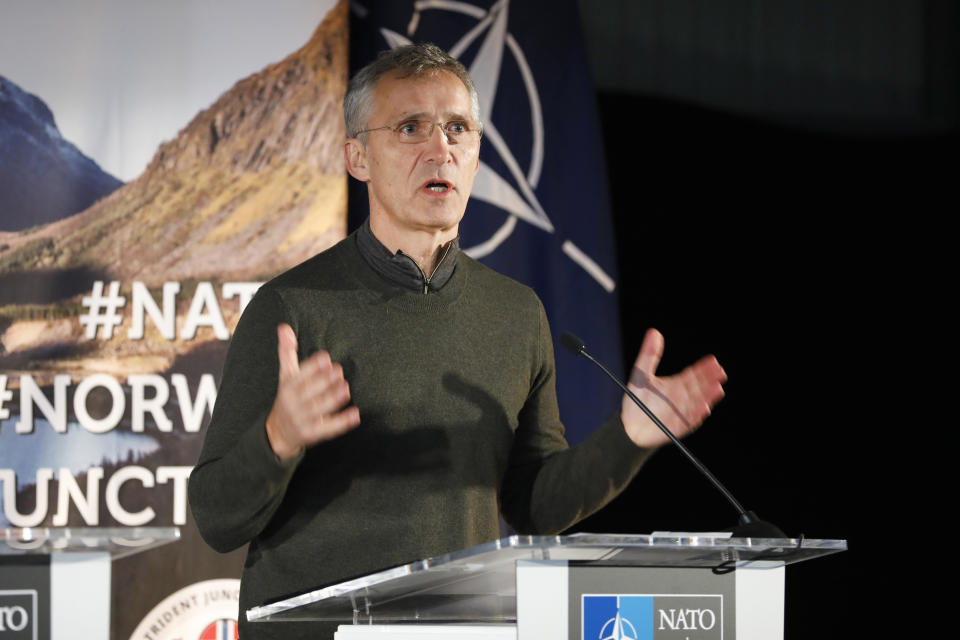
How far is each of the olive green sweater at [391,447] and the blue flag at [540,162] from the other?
1.44 meters

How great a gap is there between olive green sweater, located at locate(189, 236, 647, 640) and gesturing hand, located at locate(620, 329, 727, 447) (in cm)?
4

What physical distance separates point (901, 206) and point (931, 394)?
788mm

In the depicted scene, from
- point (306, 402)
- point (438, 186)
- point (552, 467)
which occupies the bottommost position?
point (552, 467)

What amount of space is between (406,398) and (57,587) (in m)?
0.72

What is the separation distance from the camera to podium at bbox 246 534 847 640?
4.25 ft

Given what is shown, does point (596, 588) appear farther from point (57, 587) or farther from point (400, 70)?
point (400, 70)

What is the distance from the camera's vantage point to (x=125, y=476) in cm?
317

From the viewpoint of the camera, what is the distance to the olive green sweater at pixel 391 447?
5.96ft

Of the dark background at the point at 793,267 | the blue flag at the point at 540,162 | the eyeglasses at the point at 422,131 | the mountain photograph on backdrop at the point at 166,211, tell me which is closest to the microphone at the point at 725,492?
the eyeglasses at the point at 422,131

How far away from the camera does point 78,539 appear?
1308mm

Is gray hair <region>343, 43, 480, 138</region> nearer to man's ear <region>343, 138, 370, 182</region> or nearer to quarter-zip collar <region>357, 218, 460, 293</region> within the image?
man's ear <region>343, 138, 370, 182</region>

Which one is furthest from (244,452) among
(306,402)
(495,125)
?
(495,125)

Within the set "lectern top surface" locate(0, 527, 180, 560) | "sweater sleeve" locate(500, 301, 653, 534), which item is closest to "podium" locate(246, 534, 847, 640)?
"lectern top surface" locate(0, 527, 180, 560)

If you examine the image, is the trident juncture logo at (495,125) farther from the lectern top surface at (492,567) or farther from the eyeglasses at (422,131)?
the lectern top surface at (492,567)
